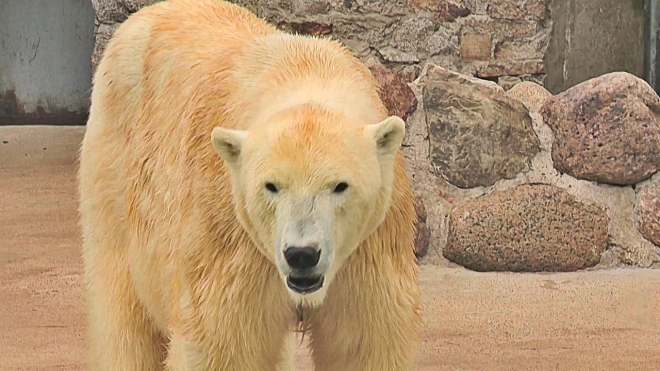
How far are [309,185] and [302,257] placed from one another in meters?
0.15

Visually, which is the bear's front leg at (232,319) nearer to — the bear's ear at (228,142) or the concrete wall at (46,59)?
the bear's ear at (228,142)

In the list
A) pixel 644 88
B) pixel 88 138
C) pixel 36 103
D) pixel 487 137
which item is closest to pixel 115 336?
pixel 88 138

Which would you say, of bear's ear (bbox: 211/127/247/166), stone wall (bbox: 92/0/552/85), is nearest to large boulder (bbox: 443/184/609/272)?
stone wall (bbox: 92/0/552/85)

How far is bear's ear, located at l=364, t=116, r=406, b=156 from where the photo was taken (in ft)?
7.63

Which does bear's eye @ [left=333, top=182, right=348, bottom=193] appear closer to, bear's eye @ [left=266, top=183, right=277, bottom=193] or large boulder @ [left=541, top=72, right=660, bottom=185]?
bear's eye @ [left=266, top=183, right=277, bottom=193]

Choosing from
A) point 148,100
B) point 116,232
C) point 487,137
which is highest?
point 148,100

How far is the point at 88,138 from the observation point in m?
3.33

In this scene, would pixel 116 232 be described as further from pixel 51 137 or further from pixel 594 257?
pixel 51 137

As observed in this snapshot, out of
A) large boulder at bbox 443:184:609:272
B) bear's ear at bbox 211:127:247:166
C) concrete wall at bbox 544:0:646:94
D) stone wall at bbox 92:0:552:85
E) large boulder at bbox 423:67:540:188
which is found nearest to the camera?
bear's ear at bbox 211:127:247:166

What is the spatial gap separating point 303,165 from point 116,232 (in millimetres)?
1122

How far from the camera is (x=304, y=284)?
2266 mm

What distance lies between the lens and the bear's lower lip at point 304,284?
2254 millimetres

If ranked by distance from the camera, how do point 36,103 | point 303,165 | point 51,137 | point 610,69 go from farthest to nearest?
point 36,103, point 51,137, point 610,69, point 303,165

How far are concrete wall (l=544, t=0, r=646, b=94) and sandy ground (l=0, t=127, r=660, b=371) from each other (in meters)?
1.52
